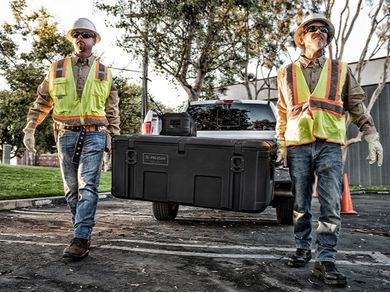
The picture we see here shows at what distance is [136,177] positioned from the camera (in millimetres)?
4848

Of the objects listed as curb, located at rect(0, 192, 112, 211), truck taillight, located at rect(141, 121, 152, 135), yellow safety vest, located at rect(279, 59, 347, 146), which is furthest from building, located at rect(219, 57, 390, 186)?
yellow safety vest, located at rect(279, 59, 347, 146)

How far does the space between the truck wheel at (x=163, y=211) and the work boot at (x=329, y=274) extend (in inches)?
144

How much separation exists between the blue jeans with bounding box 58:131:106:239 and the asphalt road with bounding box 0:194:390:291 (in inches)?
13.7

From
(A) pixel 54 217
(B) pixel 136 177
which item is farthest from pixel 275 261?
(A) pixel 54 217

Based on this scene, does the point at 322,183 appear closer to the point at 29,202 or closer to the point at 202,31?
the point at 29,202

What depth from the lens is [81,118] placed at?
14.6 ft

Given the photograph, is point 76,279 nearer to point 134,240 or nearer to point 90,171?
point 90,171

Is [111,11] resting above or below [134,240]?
above

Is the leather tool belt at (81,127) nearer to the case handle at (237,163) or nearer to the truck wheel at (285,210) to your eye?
the case handle at (237,163)

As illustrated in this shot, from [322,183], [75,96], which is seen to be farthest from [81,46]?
[322,183]

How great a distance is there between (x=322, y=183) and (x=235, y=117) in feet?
11.5

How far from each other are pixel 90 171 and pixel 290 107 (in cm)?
198

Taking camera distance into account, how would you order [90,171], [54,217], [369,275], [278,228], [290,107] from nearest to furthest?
[369,275]
[290,107]
[90,171]
[278,228]
[54,217]

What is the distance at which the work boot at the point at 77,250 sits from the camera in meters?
4.00
